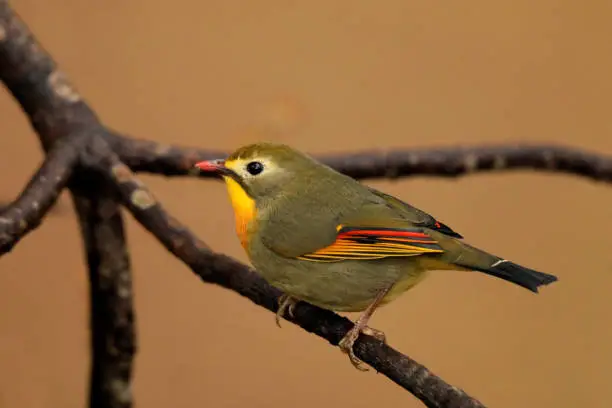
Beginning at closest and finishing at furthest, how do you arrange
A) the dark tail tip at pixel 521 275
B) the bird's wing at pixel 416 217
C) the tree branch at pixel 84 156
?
the dark tail tip at pixel 521 275 → the bird's wing at pixel 416 217 → the tree branch at pixel 84 156

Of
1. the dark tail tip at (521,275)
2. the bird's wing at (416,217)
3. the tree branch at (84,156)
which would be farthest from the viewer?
the tree branch at (84,156)

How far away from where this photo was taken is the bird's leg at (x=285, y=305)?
2.48 ft

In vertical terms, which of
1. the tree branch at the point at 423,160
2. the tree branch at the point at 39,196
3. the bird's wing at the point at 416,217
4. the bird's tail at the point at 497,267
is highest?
the tree branch at the point at 423,160

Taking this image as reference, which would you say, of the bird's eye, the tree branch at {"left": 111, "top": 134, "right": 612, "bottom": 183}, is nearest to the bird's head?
the bird's eye

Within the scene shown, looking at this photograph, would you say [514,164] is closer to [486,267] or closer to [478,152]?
[478,152]

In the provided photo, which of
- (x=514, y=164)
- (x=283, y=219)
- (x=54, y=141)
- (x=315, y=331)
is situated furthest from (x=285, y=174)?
(x=514, y=164)

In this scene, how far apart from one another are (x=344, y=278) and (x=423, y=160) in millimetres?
361

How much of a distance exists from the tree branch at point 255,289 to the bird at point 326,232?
0.03 m

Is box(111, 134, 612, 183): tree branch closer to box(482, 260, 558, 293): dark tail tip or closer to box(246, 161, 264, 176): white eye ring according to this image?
box(246, 161, 264, 176): white eye ring

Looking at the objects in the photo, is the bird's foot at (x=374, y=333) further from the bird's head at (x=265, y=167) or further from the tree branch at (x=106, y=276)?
the tree branch at (x=106, y=276)

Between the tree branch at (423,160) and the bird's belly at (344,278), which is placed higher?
the tree branch at (423,160)

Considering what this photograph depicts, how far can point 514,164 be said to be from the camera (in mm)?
1069

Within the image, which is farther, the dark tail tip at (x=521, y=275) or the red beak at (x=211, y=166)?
the red beak at (x=211, y=166)

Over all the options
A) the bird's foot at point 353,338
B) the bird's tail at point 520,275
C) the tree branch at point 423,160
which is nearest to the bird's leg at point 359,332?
the bird's foot at point 353,338
